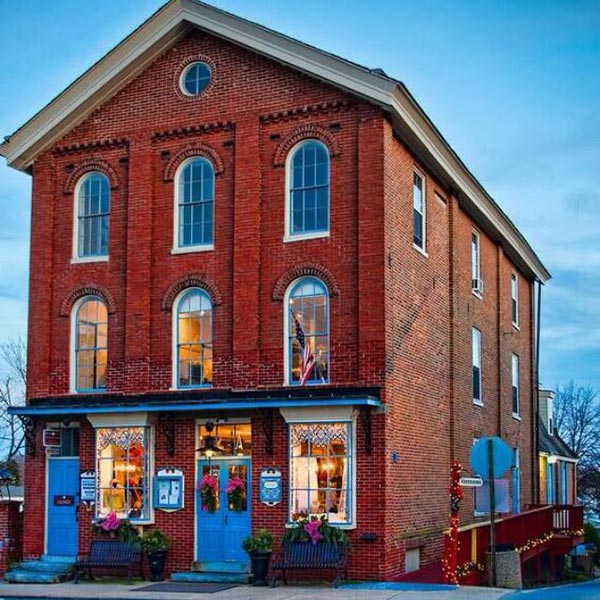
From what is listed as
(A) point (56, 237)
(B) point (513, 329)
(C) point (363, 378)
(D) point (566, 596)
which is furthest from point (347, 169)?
(B) point (513, 329)

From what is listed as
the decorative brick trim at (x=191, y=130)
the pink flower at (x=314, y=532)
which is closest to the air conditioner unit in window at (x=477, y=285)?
the decorative brick trim at (x=191, y=130)

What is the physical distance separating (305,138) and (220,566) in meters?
9.19

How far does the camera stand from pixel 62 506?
2433cm

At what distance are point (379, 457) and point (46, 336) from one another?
874 centimetres

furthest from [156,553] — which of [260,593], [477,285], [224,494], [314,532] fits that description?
[477,285]

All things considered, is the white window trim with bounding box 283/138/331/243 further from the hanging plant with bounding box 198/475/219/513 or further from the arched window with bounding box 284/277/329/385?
the hanging plant with bounding box 198/475/219/513

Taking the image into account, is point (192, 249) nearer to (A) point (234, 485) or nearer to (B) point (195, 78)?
(B) point (195, 78)

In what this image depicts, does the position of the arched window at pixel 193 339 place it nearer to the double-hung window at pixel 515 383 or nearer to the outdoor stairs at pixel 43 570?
the outdoor stairs at pixel 43 570

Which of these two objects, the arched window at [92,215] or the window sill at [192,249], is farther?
the arched window at [92,215]

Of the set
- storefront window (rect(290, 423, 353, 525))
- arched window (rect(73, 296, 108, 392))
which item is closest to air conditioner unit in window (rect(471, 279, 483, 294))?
storefront window (rect(290, 423, 353, 525))

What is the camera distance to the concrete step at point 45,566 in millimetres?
23250

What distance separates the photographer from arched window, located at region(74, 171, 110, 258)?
82.8 ft

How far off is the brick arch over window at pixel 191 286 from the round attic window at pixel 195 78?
4243 mm

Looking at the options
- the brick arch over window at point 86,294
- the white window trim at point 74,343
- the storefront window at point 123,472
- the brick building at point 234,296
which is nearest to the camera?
the brick building at point 234,296
